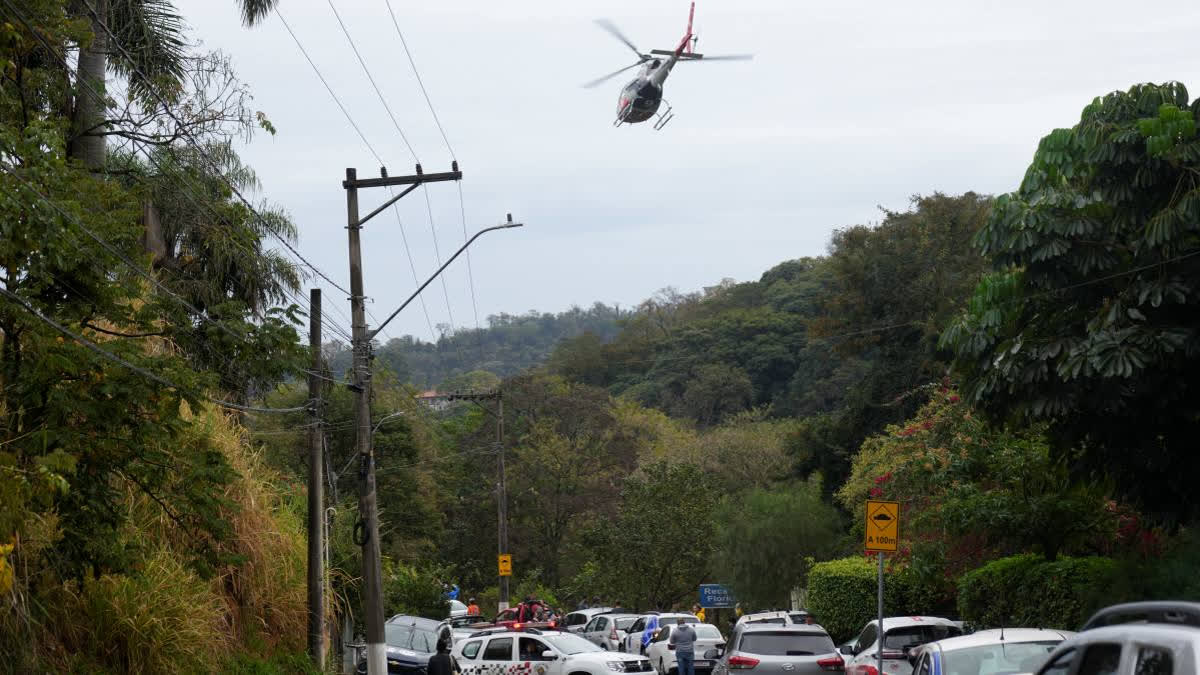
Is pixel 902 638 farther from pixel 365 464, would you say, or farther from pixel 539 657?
pixel 365 464

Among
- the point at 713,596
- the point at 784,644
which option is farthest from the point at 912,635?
Answer: the point at 713,596

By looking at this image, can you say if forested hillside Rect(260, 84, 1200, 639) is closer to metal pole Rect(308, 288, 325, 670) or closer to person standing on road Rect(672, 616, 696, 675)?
metal pole Rect(308, 288, 325, 670)

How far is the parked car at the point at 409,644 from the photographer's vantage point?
2986 cm

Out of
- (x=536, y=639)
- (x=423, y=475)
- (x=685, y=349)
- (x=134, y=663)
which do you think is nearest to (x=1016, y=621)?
(x=536, y=639)

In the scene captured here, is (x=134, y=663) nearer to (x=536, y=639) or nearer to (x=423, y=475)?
(x=536, y=639)

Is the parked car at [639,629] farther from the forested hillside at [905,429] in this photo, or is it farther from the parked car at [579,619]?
the forested hillside at [905,429]

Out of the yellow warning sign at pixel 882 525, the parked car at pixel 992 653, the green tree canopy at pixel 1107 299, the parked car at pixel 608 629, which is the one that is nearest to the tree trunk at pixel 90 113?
the yellow warning sign at pixel 882 525

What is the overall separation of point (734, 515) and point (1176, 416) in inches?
1318

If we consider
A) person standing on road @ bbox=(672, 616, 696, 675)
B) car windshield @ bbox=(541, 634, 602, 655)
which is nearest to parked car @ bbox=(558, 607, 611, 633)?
person standing on road @ bbox=(672, 616, 696, 675)

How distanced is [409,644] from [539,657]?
13.9 ft

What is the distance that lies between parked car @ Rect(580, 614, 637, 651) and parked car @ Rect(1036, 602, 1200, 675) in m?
28.6

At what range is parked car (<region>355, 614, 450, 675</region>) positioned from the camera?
29.9 meters

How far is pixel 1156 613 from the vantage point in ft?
25.5

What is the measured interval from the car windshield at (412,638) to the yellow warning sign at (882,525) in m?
14.2
